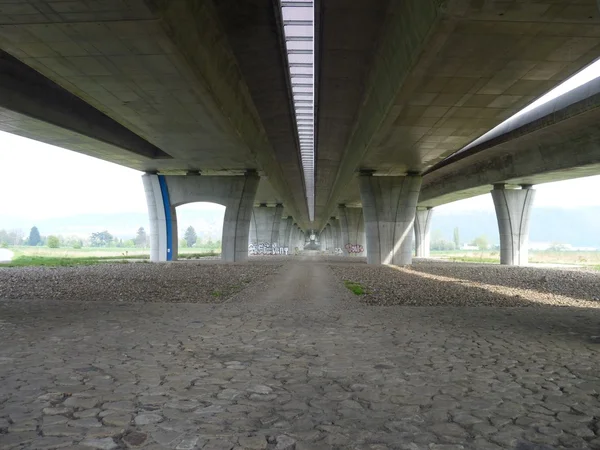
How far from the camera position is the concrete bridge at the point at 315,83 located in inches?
478

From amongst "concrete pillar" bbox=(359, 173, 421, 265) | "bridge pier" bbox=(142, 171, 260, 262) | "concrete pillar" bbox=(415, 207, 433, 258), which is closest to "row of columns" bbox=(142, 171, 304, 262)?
"bridge pier" bbox=(142, 171, 260, 262)

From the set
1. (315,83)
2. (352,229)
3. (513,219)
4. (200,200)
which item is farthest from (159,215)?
(352,229)

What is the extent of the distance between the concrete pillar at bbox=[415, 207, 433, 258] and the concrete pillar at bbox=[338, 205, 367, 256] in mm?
8677

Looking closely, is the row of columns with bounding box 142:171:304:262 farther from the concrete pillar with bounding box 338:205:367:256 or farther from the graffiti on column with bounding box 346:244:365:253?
the concrete pillar with bounding box 338:205:367:256

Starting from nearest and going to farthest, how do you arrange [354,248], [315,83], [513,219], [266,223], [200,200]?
1. [315,83]
2. [200,200]
3. [513,219]
4. [354,248]
5. [266,223]

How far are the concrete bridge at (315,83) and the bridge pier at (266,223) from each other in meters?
42.1

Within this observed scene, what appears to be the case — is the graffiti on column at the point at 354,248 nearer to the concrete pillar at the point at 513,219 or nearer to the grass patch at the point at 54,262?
the concrete pillar at the point at 513,219

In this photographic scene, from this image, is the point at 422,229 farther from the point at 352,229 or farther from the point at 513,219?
the point at 513,219

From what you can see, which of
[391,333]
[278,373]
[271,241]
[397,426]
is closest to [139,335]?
[278,373]

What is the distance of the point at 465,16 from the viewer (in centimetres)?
1092

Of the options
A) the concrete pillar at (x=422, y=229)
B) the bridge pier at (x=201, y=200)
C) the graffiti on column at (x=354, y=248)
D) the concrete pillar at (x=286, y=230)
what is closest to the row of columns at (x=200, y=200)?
the bridge pier at (x=201, y=200)

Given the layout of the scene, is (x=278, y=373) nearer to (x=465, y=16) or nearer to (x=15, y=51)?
(x=465, y=16)

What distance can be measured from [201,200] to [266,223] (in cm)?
3743

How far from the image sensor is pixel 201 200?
144 ft
